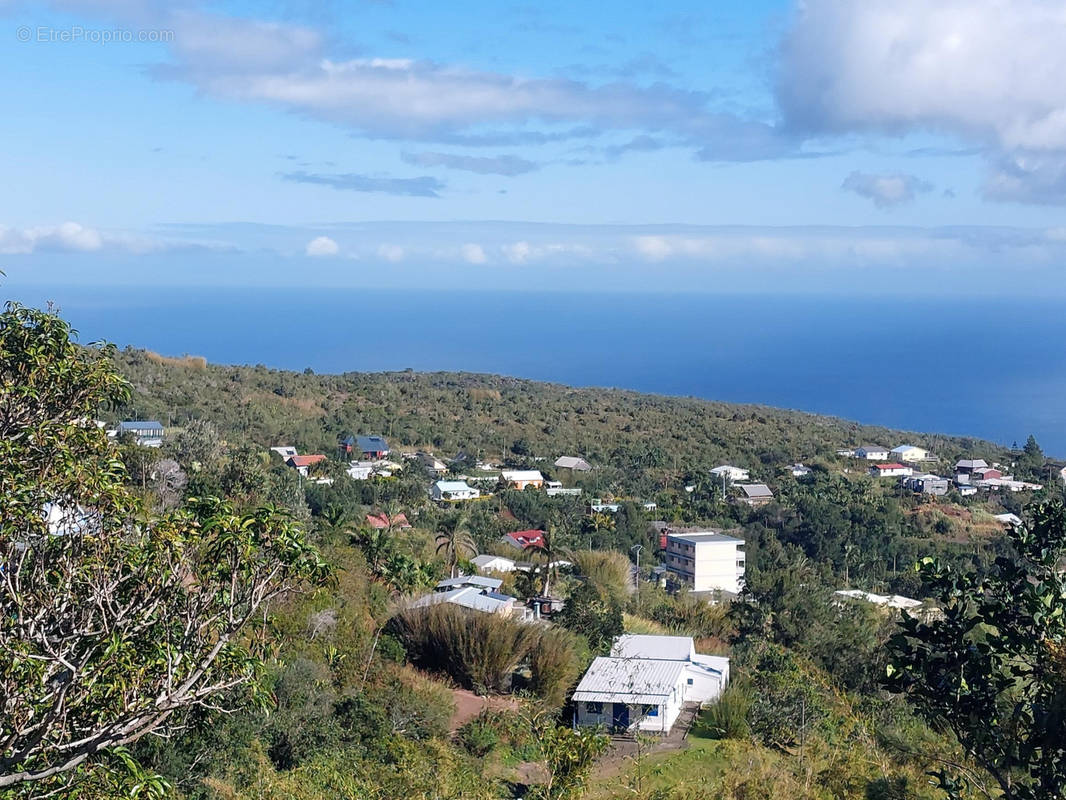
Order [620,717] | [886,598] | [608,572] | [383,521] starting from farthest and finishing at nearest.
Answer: [886,598], [383,521], [608,572], [620,717]

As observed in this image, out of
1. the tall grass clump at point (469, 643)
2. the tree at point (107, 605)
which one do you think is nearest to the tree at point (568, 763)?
the tree at point (107, 605)

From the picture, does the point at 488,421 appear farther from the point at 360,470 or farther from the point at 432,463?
the point at 360,470

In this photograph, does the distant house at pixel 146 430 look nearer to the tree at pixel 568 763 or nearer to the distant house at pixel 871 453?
the tree at pixel 568 763

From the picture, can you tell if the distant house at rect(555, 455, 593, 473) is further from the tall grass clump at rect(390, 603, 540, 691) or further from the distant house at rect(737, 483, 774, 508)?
the tall grass clump at rect(390, 603, 540, 691)

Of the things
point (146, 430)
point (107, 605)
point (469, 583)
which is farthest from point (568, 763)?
point (146, 430)

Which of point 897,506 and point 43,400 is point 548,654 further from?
point 897,506

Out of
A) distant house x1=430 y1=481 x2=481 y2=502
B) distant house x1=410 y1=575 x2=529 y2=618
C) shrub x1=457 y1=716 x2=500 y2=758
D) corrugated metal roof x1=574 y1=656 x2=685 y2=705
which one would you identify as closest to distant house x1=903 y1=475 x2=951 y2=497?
distant house x1=430 y1=481 x2=481 y2=502
